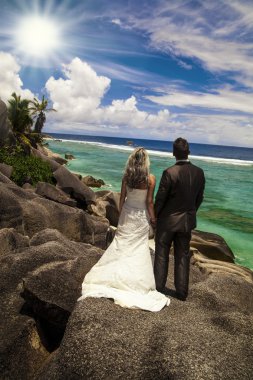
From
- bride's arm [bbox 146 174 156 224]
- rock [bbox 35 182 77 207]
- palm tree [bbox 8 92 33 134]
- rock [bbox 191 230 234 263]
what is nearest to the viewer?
bride's arm [bbox 146 174 156 224]

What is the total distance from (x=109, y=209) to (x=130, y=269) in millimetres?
13361

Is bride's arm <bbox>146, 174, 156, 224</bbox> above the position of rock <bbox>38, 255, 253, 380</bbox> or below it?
above

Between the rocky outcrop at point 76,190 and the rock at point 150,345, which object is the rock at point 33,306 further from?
the rocky outcrop at point 76,190

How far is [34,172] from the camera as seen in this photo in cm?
2283

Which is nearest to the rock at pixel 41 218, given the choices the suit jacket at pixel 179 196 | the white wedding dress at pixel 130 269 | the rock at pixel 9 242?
the rock at pixel 9 242

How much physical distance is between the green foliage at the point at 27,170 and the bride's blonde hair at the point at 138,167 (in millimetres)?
16723

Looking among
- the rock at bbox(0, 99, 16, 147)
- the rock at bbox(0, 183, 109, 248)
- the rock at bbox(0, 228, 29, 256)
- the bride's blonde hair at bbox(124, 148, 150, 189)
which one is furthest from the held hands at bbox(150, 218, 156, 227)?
the rock at bbox(0, 99, 16, 147)

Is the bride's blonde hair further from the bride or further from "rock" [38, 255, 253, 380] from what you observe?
"rock" [38, 255, 253, 380]

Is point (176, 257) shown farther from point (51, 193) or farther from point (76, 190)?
point (76, 190)

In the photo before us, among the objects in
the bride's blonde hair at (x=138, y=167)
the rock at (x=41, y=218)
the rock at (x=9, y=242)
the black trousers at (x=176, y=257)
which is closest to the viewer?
the bride's blonde hair at (x=138, y=167)

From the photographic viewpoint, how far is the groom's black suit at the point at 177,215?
615cm

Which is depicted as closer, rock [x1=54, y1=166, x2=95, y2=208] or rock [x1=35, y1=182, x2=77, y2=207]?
rock [x1=35, y1=182, x2=77, y2=207]

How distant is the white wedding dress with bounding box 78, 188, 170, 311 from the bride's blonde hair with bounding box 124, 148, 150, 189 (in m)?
0.24

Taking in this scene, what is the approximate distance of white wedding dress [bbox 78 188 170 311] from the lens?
17.9 ft
